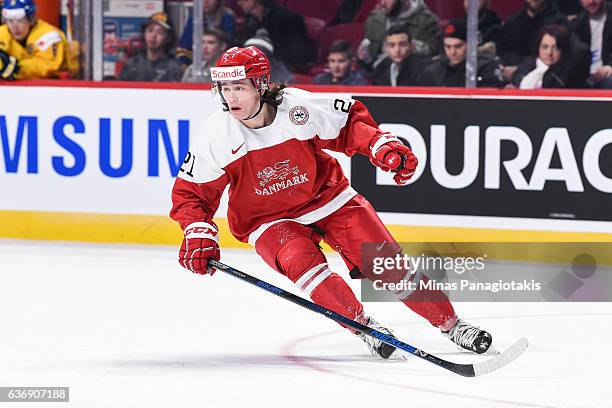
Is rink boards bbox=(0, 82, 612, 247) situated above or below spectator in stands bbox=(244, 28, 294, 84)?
below

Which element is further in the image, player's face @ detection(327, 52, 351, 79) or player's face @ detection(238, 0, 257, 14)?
player's face @ detection(238, 0, 257, 14)

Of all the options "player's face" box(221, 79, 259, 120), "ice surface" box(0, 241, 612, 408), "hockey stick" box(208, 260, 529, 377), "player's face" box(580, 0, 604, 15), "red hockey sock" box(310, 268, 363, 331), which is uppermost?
"player's face" box(580, 0, 604, 15)

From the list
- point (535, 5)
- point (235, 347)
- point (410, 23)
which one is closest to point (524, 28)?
point (535, 5)

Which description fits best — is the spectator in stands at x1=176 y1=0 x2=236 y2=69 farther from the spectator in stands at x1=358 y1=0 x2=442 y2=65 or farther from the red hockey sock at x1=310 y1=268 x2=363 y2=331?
the red hockey sock at x1=310 y1=268 x2=363 y2=331

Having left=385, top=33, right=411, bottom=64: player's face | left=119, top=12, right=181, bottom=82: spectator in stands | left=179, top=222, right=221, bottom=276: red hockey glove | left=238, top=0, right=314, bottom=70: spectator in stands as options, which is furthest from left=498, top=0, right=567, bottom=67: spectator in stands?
left=179, top=222, right=221, bottom=276: red hockey glove

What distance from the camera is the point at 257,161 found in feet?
14.1

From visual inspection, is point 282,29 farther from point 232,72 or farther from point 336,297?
point 336,297

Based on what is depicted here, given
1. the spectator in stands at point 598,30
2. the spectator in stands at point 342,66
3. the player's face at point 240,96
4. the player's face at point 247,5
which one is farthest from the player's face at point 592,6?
the player's face at point 240,96

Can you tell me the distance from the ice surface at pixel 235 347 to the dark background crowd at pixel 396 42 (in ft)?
3.73

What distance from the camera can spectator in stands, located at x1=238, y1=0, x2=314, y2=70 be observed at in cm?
669

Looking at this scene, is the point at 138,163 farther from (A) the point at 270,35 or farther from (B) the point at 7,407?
(B) the point at 7,407

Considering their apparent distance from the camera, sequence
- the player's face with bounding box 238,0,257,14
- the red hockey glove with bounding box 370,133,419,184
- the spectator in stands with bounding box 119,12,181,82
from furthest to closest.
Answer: the spectator in stands with bounding box 119,12,181,82 < the player's face with bounding box 238,0,257,14 < the red hockey glove with bounding box 370,133,419,184

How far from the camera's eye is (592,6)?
6.14 meters

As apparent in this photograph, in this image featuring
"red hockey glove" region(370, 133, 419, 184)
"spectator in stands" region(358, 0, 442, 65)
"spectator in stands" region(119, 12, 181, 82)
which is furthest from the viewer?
"spectator in stands" region(119, 12, 181, 82)
